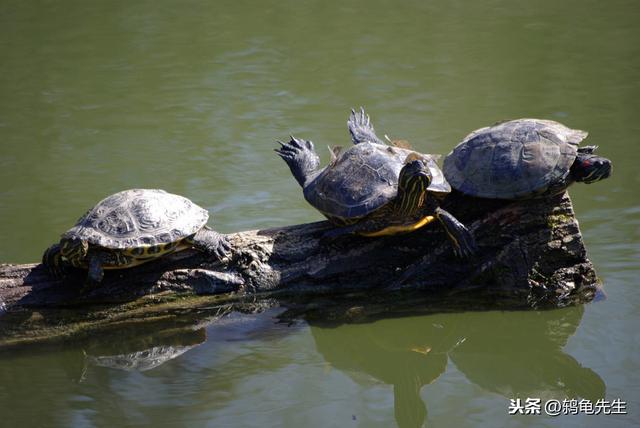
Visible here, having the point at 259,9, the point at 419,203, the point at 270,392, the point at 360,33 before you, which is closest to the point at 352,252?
the point at 419,203

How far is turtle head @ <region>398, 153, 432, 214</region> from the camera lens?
4219 mm

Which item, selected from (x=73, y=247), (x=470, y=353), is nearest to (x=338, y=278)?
(x=470, y=353)

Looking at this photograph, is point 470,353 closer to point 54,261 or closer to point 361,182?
point 361,182

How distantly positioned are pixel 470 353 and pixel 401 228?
0.82 metres

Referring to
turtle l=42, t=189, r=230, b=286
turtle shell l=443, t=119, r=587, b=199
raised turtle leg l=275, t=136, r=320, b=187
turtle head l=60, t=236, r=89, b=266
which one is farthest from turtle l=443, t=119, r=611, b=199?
turtle head l=60, t=236, r=89, b=266

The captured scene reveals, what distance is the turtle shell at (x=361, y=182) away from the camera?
4.44 metres

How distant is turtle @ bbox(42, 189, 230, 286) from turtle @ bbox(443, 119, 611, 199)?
1.48 m

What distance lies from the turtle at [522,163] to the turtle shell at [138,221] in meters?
1.57

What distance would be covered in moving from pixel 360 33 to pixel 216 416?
7.46m

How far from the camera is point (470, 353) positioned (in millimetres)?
4441

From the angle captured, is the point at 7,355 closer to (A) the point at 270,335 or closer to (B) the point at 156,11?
(A) the point at 270,335

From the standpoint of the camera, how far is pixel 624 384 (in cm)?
405

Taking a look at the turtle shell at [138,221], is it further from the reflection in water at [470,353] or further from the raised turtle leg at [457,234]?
the raised turtle leg at [457,234]

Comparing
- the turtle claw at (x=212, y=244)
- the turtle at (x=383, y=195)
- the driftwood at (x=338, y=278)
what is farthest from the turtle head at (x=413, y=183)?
the turtle claw at (x=212, y=244)
